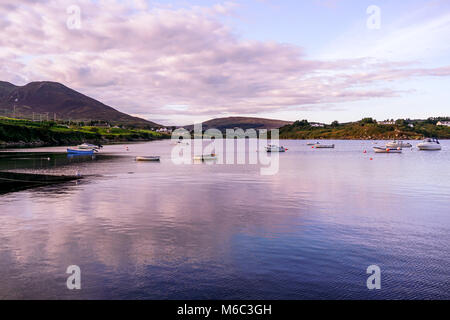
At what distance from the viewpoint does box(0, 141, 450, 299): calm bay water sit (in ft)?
49.2

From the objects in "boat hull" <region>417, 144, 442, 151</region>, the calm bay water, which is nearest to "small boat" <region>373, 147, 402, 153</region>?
"boat hull" <region>417, 144, 442, 151</region>

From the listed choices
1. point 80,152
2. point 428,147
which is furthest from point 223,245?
point 428,147

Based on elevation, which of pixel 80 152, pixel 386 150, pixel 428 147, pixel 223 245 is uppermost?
pixel 80 152

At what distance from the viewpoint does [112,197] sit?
38.7 meters

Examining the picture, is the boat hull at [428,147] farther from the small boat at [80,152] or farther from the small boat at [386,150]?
the small boat at [80,152]

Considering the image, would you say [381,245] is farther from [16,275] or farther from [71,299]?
[16,275]

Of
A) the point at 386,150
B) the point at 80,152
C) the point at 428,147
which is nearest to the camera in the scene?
the point at 80,152

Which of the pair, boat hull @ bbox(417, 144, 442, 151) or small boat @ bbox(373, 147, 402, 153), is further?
boat hull @ bbox(417, 144, 442, 151)

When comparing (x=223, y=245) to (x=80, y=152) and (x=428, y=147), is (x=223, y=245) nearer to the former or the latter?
(x=80, y=152)

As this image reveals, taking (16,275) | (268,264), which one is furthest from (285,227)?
(16,275)

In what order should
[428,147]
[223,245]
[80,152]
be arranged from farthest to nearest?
1. [428,147]
2. [80,152]
3. [223,245]

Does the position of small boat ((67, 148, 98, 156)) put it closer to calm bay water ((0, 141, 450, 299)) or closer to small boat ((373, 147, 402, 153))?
calm bay water ((0, 141, 450, 299))

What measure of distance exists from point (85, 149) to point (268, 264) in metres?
117

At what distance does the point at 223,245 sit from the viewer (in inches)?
830
